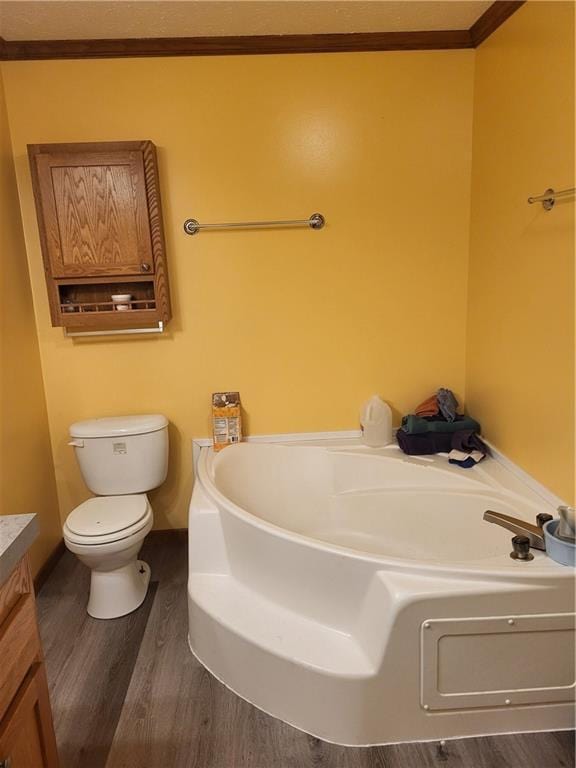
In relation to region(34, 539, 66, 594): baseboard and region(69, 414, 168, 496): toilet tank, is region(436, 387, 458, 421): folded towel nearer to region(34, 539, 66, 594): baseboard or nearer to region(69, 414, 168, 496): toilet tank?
region(69, 414, 168, 496): toilet tank

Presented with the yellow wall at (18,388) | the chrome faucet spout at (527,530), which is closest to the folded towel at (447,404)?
the chrome faucet spout at (527,530)

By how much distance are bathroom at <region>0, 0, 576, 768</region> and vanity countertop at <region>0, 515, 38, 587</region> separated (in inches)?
39.3

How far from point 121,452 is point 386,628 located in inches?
56.1

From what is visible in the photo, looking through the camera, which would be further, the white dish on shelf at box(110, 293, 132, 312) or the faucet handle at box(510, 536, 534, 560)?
the white dish on shelf at box(110, 293, 132, 312)

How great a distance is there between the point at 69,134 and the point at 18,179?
0.31 metres

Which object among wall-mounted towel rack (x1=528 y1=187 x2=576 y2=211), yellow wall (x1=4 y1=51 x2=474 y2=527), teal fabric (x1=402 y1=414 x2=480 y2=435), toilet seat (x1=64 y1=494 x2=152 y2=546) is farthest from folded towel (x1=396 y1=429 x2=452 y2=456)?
toilet seat (x1=64 y1=494 x2=152 y2=546)

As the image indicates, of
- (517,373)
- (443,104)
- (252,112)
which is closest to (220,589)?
(517,373)

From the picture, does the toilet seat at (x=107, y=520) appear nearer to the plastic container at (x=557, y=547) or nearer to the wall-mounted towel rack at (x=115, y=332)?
the wall-mounted towel rack at (x=115, y=332)

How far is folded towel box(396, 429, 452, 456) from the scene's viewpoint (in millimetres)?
2521

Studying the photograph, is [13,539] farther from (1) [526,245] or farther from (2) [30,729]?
(1) [526,245]

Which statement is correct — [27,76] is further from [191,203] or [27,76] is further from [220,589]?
[220,589]

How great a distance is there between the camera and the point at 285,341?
266cm

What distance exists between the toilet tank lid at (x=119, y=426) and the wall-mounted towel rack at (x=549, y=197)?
1787mm

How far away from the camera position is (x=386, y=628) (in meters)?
1.58
